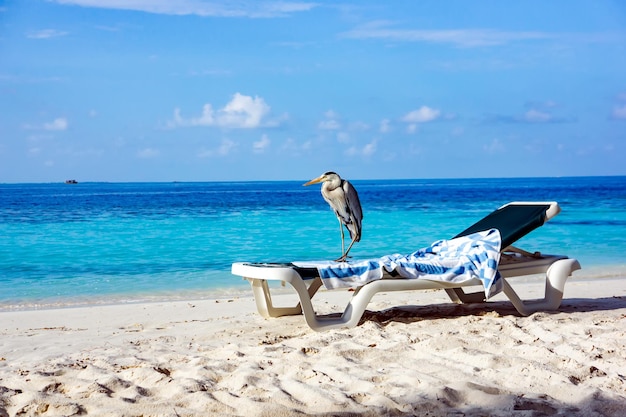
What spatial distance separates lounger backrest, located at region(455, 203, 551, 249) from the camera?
15.9 ft

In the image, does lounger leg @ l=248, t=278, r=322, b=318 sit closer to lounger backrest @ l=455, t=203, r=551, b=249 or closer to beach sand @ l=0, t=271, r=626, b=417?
beach sand @ l=0, t=271, r=626, b=417

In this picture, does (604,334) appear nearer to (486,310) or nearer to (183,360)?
(486,310)

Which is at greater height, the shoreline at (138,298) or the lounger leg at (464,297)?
the lounger leg at (464,297)

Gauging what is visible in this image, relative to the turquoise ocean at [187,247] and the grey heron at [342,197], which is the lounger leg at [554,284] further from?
the turquoise ocean at [187,247]

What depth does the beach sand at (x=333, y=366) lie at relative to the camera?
2969 mm

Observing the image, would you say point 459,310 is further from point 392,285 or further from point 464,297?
point 392,285

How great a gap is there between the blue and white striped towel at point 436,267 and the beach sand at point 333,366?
27cm

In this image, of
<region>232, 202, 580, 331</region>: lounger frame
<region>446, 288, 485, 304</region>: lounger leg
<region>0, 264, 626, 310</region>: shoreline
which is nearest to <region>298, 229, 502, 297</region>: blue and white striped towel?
<region>232, 202, 580, 331</region>: lounger frame

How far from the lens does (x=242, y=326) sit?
501cm

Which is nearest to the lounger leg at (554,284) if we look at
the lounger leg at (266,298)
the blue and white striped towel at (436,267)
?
the blue and white striped towel at (436,267)

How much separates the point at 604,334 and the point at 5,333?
3.99 meters

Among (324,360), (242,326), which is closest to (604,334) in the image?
(324,360)

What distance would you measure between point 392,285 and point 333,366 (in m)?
1.09

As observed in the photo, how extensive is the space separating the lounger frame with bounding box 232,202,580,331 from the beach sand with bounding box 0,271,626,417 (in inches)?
4.8
